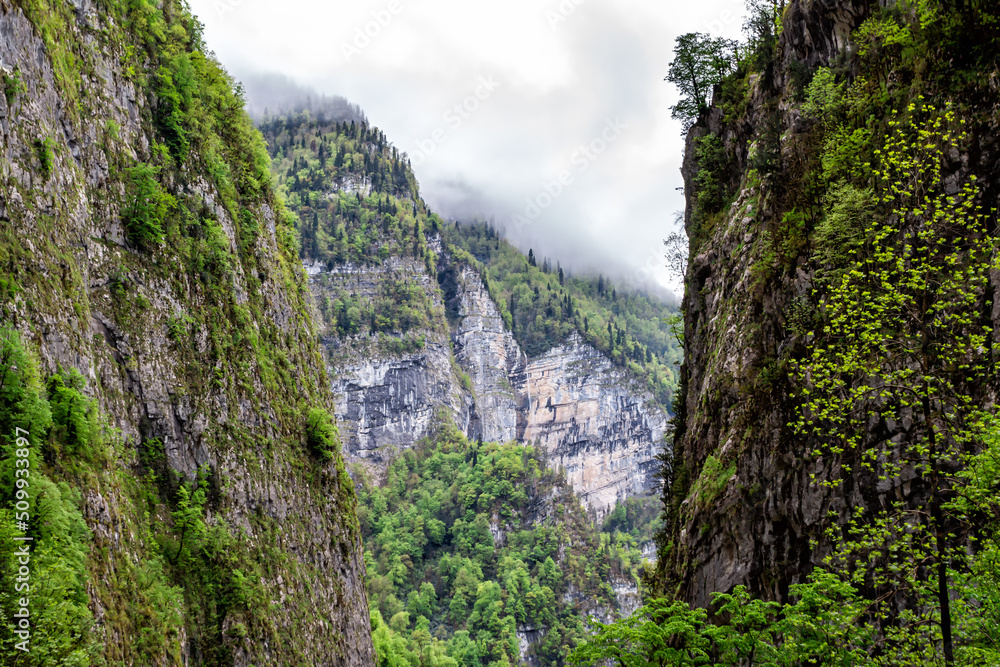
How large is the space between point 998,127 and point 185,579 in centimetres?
2238

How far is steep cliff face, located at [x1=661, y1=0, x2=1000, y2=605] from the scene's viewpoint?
13773 millimetres

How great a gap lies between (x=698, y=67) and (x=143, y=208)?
25779 mm

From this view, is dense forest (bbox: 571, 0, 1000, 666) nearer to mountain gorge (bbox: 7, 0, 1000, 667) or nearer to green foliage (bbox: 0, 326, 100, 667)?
mountain gorge (bbox: 7, 0, 1000, 667)

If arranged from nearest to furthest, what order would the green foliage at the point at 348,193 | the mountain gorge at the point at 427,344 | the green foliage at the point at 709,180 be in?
the green foliage at the point at 709,180 < the mountain gorge at the point at 427,344 < the green foliage at the point at 348,193

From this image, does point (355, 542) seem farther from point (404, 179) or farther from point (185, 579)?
point (404, 179)

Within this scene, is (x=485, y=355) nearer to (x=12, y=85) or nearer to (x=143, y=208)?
(x=143, y=208)

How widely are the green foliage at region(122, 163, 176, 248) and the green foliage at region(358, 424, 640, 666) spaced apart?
236 ft

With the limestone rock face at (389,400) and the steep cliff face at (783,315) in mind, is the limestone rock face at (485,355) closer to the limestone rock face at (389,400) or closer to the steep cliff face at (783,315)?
the limestone rock face at (389,400)

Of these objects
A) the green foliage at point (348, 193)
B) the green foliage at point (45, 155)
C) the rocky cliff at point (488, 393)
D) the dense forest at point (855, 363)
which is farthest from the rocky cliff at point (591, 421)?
the green foliage at point (45, 155)

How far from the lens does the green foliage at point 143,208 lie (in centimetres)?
2077

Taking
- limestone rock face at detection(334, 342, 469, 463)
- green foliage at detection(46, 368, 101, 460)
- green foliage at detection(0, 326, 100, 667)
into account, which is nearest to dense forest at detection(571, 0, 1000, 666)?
green foliage at detection(0, 326, 100, 667)

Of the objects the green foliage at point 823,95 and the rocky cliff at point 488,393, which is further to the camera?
the rocky cliff at point 488,393

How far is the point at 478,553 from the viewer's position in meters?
114

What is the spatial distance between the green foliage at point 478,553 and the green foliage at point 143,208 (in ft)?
236
